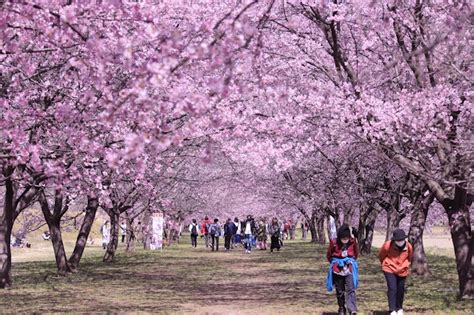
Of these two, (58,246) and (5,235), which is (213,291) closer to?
(5,235)

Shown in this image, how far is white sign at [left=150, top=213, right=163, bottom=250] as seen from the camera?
4169 cm

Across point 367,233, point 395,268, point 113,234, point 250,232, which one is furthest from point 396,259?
point 250,232

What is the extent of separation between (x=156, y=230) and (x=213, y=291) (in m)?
25.5

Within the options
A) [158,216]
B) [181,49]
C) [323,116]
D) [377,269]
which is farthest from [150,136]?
[158,216]

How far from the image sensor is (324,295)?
16156 millimetres

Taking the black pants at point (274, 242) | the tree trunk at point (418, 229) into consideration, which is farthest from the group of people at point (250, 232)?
the tree trunk at point (418, 229)

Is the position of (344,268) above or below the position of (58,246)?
below

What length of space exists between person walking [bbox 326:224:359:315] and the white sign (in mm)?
29646

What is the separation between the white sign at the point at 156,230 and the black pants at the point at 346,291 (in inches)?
1167

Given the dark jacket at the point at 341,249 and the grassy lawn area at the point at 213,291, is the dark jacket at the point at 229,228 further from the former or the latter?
the dark jacket at the point at 341,249

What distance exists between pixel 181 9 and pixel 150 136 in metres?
8.84

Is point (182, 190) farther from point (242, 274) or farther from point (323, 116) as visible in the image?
point (323, 116)

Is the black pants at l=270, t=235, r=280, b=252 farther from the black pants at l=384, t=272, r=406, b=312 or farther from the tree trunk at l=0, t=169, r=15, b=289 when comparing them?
the black pants at l=384, t=272, r=406, b=312

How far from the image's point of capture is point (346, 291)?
39.7 feet
